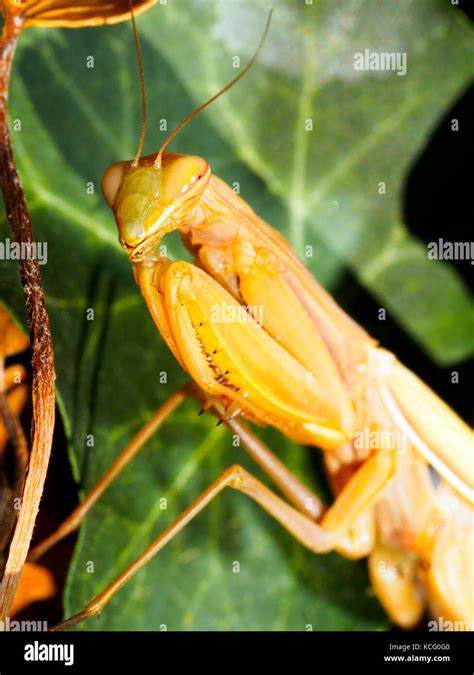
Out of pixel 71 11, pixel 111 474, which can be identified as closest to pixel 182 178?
pixel 71 11

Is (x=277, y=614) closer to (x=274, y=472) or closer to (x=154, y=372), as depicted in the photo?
(x=274, y=472)

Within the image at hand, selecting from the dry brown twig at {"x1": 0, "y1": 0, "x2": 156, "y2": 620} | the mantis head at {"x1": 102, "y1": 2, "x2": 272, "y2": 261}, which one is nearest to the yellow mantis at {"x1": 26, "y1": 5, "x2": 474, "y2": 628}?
the mantis head at {"x1": 102, "y1": 2, "x2": 272, "y2": 261}

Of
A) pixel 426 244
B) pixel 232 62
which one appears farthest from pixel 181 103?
pixel 426 244

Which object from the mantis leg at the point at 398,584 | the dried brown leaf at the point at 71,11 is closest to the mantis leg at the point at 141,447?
the mantis leg at the point at 398,584

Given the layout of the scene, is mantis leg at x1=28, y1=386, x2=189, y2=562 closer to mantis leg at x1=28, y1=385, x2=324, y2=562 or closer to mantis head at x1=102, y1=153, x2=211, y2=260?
mantis leg at x1=28, y1=385, x2=324, y2=562

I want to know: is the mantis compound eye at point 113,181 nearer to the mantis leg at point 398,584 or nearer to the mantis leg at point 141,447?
the mantis leg at point 141,447

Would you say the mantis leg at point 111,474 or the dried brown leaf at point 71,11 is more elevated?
the dried brown leaf at point 71,11
